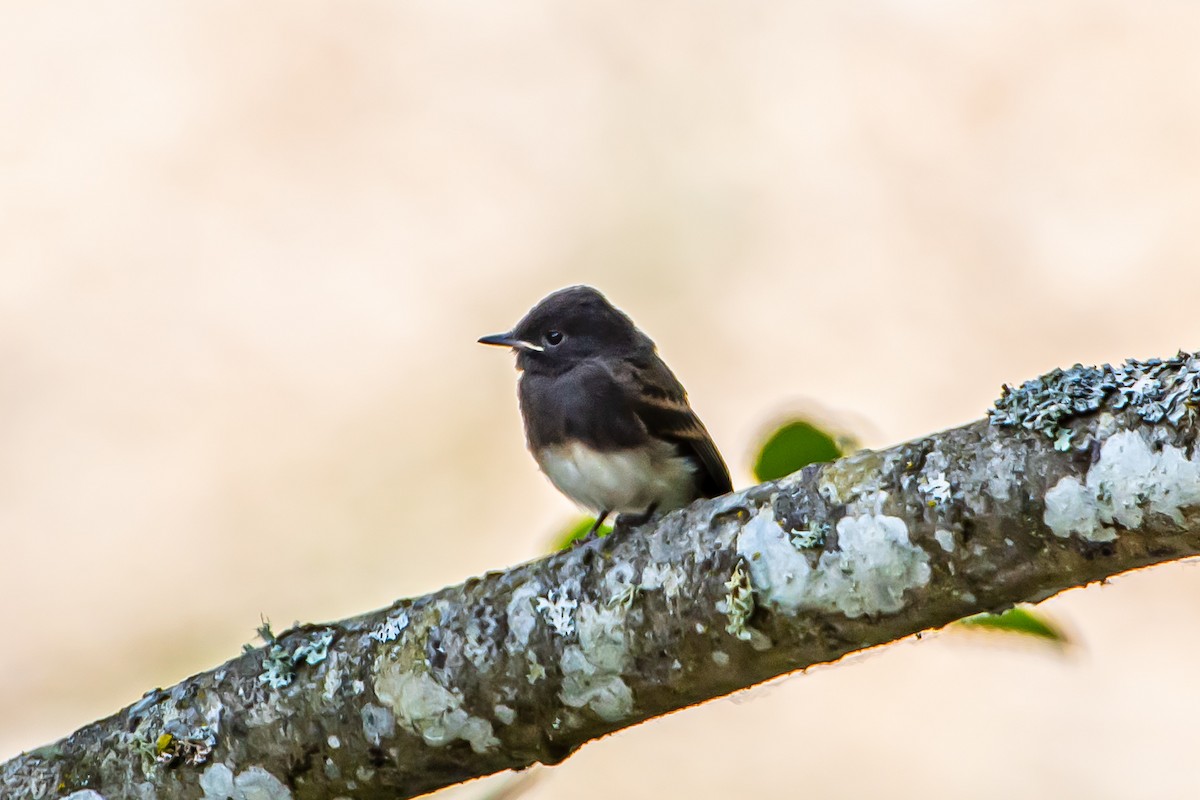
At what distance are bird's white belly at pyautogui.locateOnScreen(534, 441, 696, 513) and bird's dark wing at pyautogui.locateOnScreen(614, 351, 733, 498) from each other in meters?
0.04

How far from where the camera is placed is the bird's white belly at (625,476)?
3650 mm

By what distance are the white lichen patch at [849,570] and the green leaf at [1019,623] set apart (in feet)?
0.45

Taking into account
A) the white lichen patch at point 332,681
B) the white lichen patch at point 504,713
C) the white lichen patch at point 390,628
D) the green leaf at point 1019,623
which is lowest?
the green leaf at point 1019,623

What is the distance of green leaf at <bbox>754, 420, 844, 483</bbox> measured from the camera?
230 centimetres

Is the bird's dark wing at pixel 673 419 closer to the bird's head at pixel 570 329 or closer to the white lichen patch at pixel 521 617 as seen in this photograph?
the bird's head at pixel 570 329

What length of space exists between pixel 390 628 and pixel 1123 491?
1.42 metres

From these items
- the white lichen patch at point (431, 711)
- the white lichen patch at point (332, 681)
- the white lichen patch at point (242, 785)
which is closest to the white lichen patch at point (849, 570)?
the white lichen patch at point (431, 711)

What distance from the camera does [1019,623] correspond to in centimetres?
205

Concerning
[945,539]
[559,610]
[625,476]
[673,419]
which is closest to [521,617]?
[559,610]

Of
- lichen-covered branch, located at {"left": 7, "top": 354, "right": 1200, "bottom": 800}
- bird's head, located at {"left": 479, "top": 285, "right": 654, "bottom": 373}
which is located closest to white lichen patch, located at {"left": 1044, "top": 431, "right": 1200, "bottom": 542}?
lichen-covered branch, located at {"left": 7, "top": 354, "right": 1200, "bottom": 800}

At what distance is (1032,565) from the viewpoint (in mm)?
1925

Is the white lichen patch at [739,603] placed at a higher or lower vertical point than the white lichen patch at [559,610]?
lower

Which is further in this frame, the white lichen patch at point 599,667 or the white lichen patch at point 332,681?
the white lichen patch at point 332,681

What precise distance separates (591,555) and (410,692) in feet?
1.43
